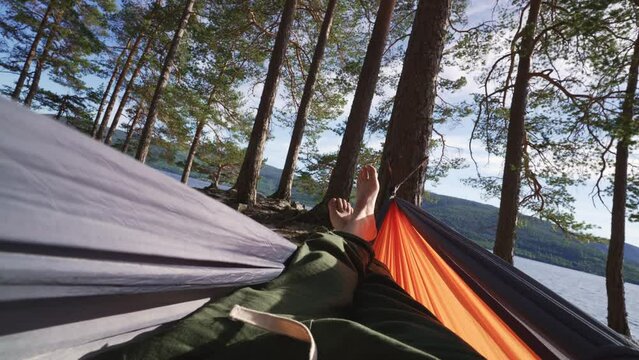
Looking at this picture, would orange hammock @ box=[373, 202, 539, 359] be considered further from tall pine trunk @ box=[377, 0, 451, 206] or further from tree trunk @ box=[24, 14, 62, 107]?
tree trunk @ box=[24, 14, 62, 107]

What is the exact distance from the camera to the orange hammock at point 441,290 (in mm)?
875

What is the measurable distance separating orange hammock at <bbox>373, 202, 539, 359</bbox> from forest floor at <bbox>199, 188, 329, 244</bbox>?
82.9 inches

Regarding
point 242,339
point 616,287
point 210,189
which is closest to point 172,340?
point 242,339

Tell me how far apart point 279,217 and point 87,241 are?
4.49m

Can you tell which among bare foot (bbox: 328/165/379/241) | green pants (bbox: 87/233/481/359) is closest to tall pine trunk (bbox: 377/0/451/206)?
bare foot (bbox: 328/165/379/241)

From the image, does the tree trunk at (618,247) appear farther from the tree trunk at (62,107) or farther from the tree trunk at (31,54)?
the tree trunk at (62,107)

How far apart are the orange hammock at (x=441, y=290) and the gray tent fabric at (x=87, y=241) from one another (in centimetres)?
75

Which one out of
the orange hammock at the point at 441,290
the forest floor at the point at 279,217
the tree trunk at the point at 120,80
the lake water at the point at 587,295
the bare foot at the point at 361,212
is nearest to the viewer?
the orange hammock at the point at 441,290

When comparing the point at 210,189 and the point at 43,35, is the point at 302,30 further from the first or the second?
the point at 43,35

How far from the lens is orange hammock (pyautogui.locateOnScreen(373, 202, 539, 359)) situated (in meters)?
0.88

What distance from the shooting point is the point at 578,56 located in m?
5.00

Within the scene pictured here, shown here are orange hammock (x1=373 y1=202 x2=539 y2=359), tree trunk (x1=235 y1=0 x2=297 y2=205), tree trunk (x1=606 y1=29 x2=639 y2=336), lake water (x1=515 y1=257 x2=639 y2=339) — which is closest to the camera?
orange hammock (x1=373 y1=202 x2=539 y2=359)

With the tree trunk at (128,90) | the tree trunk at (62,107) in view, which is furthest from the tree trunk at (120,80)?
the tree trunk at (62,107)

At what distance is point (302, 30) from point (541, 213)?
22.2 ft
